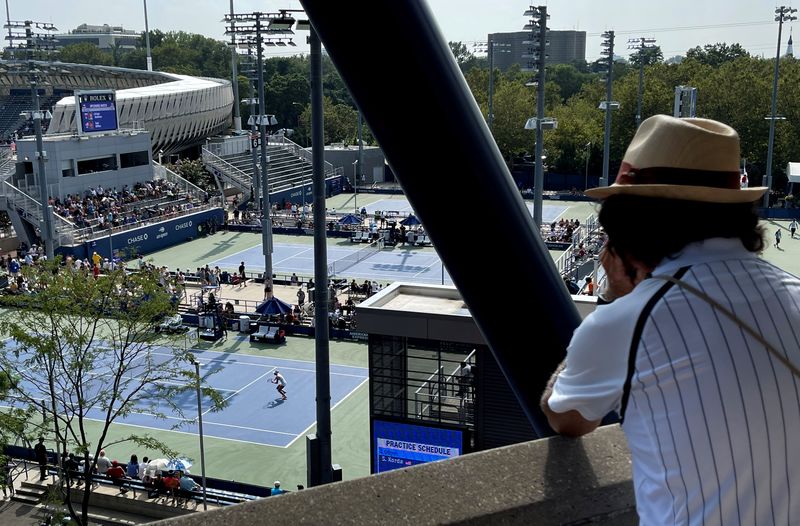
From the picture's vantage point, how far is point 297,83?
102062 millimetres

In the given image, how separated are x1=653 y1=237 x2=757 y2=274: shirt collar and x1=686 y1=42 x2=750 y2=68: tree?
11792 cm

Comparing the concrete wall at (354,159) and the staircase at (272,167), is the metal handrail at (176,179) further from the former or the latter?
the concrete wall at (354,159)

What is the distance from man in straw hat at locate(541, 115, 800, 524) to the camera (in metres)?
1.55

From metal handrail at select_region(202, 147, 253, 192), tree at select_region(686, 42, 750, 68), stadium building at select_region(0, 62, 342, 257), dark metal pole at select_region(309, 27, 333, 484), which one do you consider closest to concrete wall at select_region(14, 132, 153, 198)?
stadium building at select_region(0, 62, 342, 257)

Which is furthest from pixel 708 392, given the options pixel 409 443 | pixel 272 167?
pixel 272 167

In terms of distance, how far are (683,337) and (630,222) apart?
1.05 feet

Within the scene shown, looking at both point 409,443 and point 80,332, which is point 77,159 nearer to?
point 80,332

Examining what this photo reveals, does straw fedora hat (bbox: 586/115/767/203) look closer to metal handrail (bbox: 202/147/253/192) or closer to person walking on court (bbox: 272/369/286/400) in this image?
person walking on court (bbox: 272/369/286/400)

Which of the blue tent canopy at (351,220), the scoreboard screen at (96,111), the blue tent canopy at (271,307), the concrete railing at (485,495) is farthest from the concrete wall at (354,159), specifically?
the concrete railing at (485,495)

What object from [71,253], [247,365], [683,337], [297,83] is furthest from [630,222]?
[297,83]

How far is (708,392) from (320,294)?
36.4 feet

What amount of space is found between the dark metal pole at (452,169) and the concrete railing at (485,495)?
0.94ft

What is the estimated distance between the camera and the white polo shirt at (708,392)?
154cm

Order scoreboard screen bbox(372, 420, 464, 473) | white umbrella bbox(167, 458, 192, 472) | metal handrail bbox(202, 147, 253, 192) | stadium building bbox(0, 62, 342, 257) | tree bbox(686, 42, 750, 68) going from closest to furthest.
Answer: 1. scoreboard screen bbox(372, 420, 464, 473)
2. white umbrella bbox(167, 458, 192, 472)
3. stadium building bbox(0, 62, 342, 257)
4. metal handrail bbox(202, 147, 253, 192)
5. tree bbox(686, 42, 750, 68)
